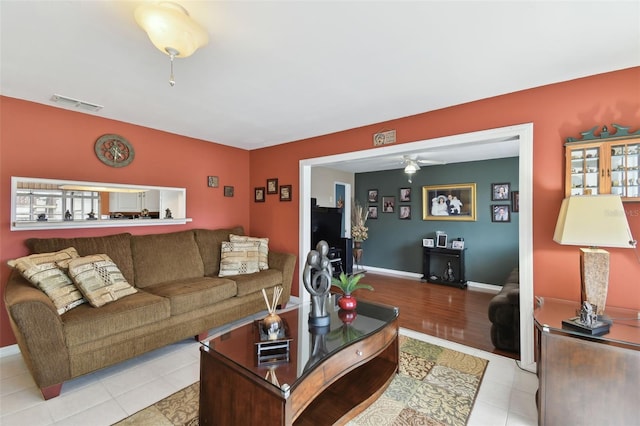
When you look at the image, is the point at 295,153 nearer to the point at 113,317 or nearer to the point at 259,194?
the point at 259,194

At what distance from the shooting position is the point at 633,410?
1527mm

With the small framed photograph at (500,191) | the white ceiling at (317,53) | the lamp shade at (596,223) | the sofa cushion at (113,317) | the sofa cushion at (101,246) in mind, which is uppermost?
the white ceiling at (317,53)

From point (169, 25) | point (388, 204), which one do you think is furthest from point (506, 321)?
point (388, 204)

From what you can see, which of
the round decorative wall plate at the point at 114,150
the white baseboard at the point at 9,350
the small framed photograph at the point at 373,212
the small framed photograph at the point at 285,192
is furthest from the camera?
the small framed photograph at the point at 373,212

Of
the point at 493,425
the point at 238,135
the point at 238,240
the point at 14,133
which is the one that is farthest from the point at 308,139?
the point at 493,425

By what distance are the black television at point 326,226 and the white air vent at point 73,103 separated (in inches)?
122

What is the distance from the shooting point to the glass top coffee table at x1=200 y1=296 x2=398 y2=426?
1327 mm

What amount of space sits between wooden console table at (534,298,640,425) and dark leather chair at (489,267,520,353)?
0.89 metres

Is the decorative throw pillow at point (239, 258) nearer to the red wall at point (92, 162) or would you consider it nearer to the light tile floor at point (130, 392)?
the red wall at point (92, 162)

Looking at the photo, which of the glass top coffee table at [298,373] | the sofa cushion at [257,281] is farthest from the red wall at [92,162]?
the glass top coffee table at [298,373]

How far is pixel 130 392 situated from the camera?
207 centimetres

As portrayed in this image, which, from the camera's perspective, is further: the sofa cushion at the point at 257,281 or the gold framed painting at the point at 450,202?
the gold framed painting at the point at 450,202

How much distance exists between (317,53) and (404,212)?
4.66 m

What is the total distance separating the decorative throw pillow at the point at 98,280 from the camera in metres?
2.30
